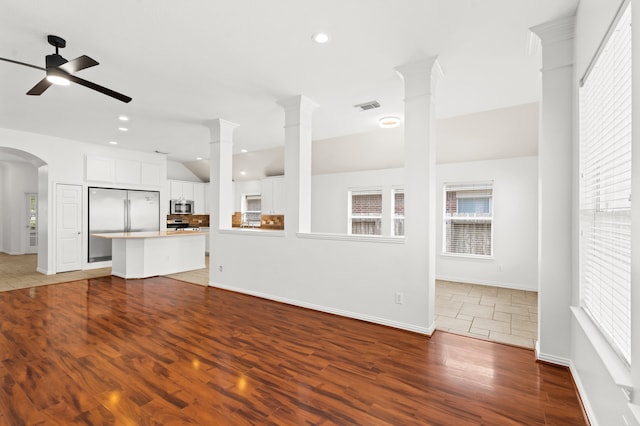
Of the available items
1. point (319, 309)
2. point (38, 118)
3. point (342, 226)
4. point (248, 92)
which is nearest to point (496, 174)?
point (342, 226)

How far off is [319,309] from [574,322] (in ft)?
8.56

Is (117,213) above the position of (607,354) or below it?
above

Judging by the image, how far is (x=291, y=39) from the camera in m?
2.87

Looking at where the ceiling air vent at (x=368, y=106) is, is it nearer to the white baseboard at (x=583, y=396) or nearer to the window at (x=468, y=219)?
the window at (x=468, y=219)

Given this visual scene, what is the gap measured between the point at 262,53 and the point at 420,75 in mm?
1657

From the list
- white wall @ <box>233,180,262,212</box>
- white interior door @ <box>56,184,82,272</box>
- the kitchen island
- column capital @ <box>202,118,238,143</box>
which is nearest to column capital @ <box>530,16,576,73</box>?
column capital @ <box>202,118,238,143</box>

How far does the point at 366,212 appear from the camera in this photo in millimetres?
7566

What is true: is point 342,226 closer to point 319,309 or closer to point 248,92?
point 319,309

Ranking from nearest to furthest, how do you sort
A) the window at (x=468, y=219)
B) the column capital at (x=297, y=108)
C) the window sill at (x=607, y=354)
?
the window sill at (x=607, y=354)
the column capital at (x=297, y=108)
the window at (x=468, y=219)

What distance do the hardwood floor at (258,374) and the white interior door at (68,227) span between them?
124 inches

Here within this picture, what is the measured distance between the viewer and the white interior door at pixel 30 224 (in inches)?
378

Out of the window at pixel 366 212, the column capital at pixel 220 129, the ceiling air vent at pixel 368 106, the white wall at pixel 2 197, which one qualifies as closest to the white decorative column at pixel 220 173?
the column capital at pixel 220 129

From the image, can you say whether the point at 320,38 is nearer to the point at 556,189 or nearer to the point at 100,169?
the point at 556,189

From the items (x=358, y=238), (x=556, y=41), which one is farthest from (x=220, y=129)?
(x=556, y=41)
